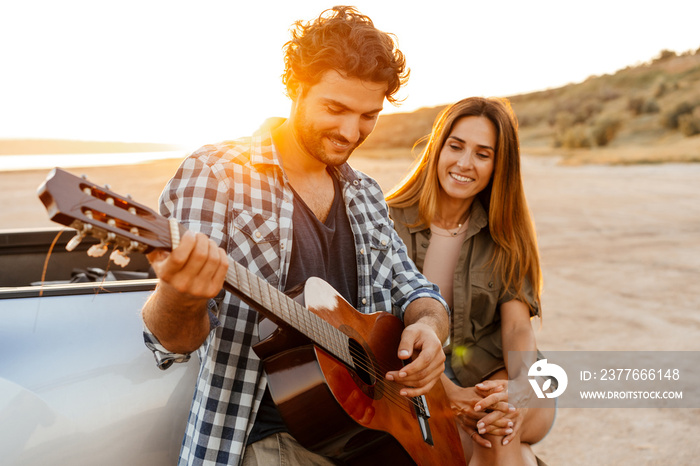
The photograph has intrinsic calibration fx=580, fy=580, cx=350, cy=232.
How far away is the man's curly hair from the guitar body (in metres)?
0.88

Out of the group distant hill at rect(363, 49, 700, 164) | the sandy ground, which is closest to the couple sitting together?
the sandy ground

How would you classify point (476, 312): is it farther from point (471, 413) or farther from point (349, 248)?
point (349, 248)

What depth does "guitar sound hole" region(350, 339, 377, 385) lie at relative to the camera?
1985 millimetres

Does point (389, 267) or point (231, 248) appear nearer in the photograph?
point (231, 248)

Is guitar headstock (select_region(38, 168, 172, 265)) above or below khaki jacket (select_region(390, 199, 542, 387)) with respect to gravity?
above

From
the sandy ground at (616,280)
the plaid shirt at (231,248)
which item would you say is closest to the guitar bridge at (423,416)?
the plaid shirt at (231,248)

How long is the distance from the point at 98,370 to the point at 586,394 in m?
3.52

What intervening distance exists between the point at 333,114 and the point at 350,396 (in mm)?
1076

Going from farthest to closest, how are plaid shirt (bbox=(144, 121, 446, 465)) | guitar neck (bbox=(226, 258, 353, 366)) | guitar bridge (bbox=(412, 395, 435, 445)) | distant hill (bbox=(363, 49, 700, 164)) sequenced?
1. distant hill (bbox=(363, 49, 700, 164))
2. guitar bridge (bbox=(412, 395, 435, 445))
3. plaid shirt (bbox=(144, 121, 446, 465))
4. guitar neck (bbox=(226, 258, 353, 366))

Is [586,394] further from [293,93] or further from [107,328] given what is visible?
[107,328]

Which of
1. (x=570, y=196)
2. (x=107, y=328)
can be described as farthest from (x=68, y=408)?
(x=570, y=196)

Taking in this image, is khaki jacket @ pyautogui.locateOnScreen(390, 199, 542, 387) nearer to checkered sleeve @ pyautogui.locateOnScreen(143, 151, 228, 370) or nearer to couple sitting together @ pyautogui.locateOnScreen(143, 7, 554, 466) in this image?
couple sitting together @ pyautogui.locateOnScreen(143, 7, 554, 466)

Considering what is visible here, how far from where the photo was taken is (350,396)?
1828 millimetres

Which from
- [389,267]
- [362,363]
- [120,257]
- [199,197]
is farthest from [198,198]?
[389,267]
